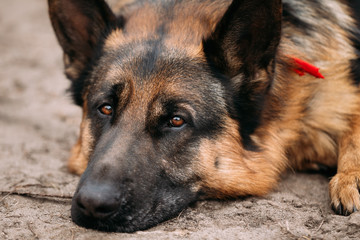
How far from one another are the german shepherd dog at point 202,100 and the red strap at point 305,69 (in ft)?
0.04

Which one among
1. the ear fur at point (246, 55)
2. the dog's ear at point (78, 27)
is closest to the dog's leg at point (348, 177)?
the ear fur at point (246, 55)

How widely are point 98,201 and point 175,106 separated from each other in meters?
0.88

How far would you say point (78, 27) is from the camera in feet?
12.9

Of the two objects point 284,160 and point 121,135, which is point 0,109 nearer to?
point 121,135

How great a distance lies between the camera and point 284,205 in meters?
3.26

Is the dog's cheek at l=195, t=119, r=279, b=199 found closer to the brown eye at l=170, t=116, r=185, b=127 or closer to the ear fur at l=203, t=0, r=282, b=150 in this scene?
the ear fur at l=203, t=0, r=282, b=150

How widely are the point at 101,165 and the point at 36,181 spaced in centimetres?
108

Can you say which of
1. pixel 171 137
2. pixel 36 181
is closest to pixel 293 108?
pixel 171 137

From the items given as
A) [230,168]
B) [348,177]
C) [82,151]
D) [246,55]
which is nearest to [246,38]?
[246,55]

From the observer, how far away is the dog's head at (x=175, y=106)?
9.77ft

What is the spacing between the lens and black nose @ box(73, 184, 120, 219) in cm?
272

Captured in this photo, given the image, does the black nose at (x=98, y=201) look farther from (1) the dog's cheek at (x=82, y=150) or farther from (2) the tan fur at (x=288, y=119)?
(1) the dog's cheek at (x=82, y=150)

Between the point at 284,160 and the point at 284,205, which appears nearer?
the point at 284,205

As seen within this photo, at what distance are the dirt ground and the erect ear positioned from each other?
1.03 m
